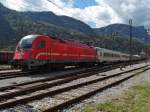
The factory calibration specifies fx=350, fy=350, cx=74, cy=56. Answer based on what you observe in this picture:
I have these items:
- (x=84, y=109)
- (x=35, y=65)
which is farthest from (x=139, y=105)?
(x=35, y=65)

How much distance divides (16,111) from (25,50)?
17245 mm

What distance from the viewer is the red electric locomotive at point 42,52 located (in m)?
26.7

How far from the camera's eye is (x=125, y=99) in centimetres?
1365

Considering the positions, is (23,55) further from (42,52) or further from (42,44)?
(42,44)

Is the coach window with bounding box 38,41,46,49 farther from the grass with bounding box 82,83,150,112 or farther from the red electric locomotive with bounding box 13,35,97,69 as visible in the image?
the grass with bounding box 82,83,150,112

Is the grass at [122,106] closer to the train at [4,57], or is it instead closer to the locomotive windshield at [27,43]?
the locomotive windshield at [27,43]

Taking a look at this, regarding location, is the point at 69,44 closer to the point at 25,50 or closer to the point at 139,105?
the point at 25,50

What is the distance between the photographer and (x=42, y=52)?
28.0 metres

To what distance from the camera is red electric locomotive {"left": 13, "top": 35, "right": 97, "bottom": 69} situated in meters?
26.7

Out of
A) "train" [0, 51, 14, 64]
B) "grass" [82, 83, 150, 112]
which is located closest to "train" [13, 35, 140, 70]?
"train" [0, 51, 14, 64]

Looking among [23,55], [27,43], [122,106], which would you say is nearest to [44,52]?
[27,43]

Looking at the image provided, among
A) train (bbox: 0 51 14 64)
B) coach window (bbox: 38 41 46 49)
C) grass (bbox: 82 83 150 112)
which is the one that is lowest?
grass (bbox: 82 83 150 112)

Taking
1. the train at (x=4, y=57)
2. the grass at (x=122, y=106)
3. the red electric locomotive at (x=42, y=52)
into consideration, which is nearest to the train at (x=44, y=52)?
the red electric locomotive at (x=42, y=52)

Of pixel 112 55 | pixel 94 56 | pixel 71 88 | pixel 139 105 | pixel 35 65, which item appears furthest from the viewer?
pixel 112 55
